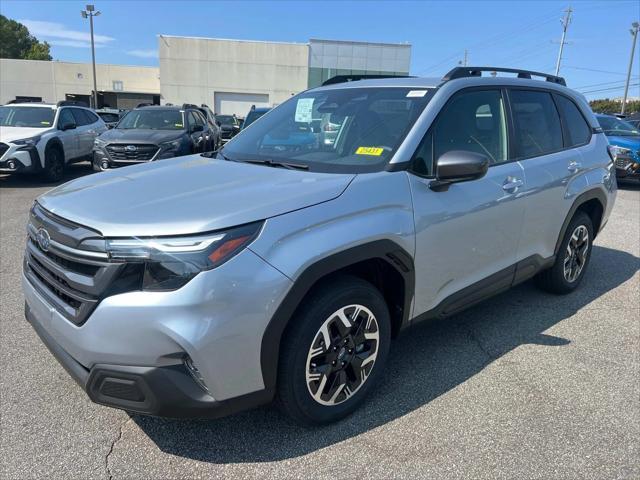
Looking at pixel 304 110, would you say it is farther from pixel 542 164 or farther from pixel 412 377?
pixel 412 377

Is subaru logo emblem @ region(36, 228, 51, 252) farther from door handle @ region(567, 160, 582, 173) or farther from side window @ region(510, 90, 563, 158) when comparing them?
door handle @ region(567, 160, 582, 173)

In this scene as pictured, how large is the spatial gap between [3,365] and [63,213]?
1484mm

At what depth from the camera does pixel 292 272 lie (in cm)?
223

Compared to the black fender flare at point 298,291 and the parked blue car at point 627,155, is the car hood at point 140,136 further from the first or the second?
the parked blue car at point 627,155

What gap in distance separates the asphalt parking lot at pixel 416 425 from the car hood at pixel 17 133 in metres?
7.81

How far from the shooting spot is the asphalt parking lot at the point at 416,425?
2.41 metres

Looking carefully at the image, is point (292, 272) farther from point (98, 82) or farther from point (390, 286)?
point (98, 82)

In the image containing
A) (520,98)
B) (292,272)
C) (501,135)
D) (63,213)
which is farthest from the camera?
(520,98)

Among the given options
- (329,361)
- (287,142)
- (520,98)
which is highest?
(520,98)

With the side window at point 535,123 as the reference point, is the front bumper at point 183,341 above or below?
below

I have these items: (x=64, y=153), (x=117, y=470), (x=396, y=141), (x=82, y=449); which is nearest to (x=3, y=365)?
(x=82, y=449)

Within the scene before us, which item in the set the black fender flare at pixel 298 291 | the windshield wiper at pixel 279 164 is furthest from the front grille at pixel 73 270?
the windshield wiper at pixel 279 164

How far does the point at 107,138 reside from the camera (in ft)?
34.6

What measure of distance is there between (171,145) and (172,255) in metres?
9.01
